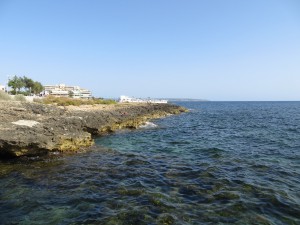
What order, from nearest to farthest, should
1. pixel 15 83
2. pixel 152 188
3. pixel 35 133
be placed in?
pixel 152 188, pixel 35 133, pixel 15 83

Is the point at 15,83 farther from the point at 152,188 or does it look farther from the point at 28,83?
the point at 152,188

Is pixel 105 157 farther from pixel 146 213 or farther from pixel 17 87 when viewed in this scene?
pixel 17 87

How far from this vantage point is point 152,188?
11.8m

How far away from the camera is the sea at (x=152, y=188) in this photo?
900cm

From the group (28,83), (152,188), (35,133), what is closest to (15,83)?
(28,83)

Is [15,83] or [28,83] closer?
[15,83]

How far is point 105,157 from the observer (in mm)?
17969

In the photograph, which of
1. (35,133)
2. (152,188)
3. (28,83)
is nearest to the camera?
(152,188)

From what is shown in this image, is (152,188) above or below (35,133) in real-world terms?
below

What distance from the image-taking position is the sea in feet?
29.5

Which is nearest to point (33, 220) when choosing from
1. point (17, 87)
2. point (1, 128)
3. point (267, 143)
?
point (1, 128)

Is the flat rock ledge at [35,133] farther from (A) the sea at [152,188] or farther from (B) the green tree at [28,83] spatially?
(B) the green tree at [28,83]

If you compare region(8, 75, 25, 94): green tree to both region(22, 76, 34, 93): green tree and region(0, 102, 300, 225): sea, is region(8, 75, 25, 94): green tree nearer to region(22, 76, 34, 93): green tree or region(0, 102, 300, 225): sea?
region(22, 76, 34, 93): green tree

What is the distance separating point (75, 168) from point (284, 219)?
37.9 ft
